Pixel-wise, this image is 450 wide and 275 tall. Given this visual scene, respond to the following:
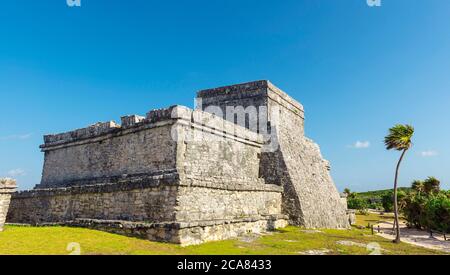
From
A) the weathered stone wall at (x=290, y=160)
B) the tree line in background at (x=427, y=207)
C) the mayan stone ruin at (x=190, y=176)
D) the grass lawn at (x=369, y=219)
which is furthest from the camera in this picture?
the grass lawn at (x=369, y=219)

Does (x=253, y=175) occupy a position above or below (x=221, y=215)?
above

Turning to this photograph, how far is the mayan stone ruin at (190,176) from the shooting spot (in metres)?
10.5

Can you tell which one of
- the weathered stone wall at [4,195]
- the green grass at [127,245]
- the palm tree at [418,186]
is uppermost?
the palm tree at [418,186]

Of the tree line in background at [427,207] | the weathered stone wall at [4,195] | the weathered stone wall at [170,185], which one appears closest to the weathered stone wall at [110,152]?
the weathered stone wall at [170,185]

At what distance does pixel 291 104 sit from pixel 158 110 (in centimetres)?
1098

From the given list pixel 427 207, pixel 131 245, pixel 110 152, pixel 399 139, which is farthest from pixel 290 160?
pixel 427 207

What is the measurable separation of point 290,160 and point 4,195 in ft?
41.9

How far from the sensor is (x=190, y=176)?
11.0 m

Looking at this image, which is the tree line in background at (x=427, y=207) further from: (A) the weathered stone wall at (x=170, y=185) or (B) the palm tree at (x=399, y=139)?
(A) the weathered stone wall at (x=170, y=185)

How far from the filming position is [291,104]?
21.0 meters

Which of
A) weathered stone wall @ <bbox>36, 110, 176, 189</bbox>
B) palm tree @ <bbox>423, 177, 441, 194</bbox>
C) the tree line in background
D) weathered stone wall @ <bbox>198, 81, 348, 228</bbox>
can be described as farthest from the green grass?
palm tree @ <bbox>423, 177, 441, 194</bbox>

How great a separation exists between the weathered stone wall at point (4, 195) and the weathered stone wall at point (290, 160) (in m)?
11.0
